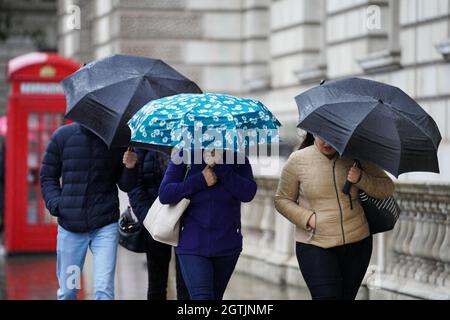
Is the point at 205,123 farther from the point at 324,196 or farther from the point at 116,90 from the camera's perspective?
the point at 116,90

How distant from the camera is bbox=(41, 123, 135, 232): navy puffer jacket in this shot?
8570 mm

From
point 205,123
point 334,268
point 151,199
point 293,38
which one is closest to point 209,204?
point 205,123

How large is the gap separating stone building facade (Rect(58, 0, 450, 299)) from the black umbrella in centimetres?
242

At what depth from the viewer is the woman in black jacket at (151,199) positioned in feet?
28.4

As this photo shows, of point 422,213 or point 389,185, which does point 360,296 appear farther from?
point 389,185

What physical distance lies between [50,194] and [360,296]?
143 inches

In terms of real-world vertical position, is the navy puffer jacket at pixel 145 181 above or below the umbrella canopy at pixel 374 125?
below

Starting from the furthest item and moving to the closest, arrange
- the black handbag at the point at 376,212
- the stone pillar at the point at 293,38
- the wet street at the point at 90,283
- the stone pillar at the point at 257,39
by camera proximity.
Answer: the stone pillar at the point at 257,39, the stone pillar at the point at 293,38, the wet street at the point at 90,283, the black handbag at the point at 376,212

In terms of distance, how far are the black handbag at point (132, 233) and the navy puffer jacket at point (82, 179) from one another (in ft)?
0.25

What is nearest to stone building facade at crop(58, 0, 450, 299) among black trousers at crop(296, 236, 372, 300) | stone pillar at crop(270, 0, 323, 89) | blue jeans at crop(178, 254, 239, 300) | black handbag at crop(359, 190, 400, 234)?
stone pillar at crop(270, 0, 323, 89)

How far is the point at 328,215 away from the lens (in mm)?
7410

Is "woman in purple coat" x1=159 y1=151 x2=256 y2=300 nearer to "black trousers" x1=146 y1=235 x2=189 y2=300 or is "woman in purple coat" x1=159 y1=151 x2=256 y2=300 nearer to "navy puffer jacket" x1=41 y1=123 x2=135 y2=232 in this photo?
"navy puffer jacket" x1=41 y1=123 x2=135 y2=232

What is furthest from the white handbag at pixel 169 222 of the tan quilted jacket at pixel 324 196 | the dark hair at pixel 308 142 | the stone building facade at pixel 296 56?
the stone building facade at pixel 296 56

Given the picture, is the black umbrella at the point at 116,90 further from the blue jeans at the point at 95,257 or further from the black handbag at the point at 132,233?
the blue jeans at the point at 95,257
